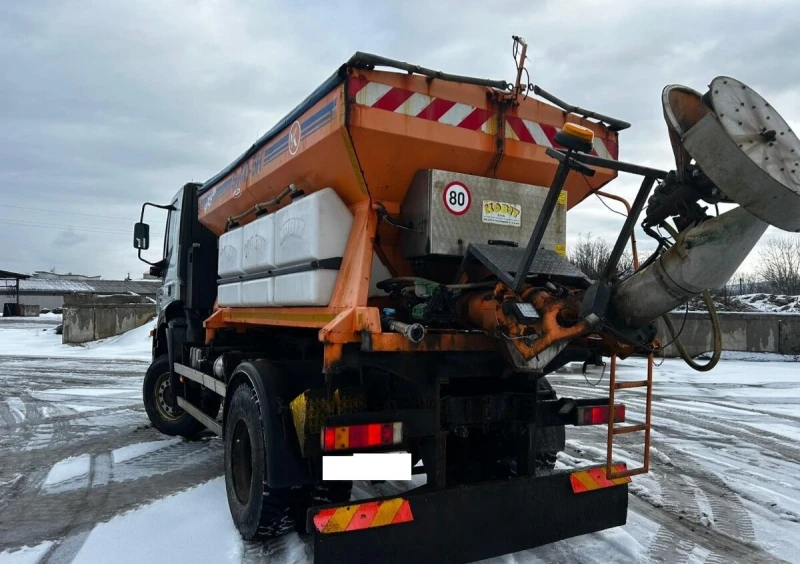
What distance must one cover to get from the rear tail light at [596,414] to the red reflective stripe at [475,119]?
1.96 metres

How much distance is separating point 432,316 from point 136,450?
4719 mm

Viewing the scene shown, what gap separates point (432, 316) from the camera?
10.7 ft

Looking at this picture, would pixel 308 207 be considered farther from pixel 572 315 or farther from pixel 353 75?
pixel 572 315

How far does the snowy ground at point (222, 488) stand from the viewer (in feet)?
12.3

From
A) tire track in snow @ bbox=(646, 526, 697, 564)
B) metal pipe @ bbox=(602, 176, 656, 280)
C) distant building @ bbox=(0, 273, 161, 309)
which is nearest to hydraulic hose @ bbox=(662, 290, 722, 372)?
metal pipe @ bbox=(602, 176, 656, 280)

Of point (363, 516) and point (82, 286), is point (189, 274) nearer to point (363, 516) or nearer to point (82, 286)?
point (363, 516)

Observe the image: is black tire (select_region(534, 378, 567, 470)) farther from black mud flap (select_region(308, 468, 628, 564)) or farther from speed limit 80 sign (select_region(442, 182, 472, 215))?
speed limit 80 sign (select_region(442, 182, 472, 215))

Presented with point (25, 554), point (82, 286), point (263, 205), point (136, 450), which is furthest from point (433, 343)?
point (82, 286)

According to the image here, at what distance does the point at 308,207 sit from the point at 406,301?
877 mm

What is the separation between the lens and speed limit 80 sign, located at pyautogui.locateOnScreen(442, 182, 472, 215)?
3.62m

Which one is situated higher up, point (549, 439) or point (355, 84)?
point (355, 84)

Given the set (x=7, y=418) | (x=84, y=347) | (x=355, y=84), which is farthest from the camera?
(x=84, y=347)

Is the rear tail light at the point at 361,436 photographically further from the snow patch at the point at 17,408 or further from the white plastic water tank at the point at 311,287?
the snow patch at the point at 17,408

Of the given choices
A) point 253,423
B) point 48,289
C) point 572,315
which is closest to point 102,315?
point 253,423
